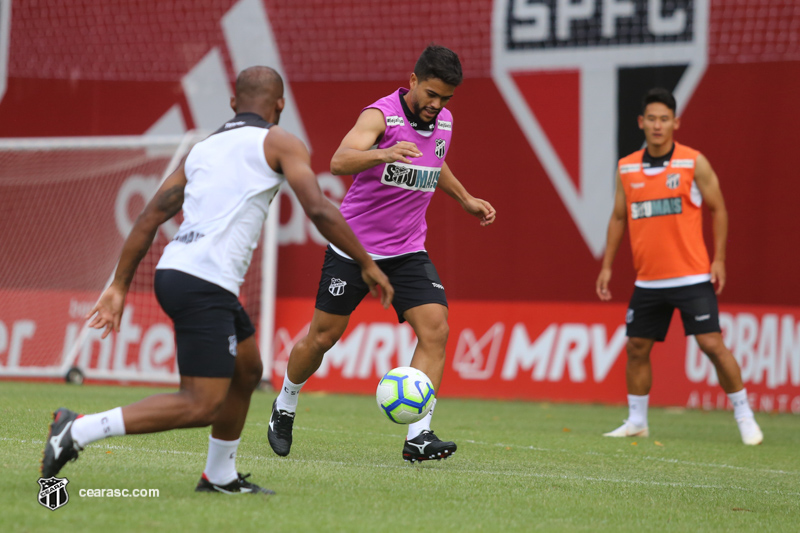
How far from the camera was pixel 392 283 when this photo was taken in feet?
20.0

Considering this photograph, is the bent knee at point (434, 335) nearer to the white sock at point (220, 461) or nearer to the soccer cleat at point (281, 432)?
the soccer cleat at point (281, 432)

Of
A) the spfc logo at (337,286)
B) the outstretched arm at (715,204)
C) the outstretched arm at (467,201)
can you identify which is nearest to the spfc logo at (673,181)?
the outstretched arm at (715,204)

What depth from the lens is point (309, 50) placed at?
13.1 metres

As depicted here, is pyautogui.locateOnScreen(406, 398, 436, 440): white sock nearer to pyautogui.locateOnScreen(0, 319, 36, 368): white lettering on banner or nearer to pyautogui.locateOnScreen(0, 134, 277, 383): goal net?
pyautogui.locateOnScreen(0, 134, 277, 383): goal net

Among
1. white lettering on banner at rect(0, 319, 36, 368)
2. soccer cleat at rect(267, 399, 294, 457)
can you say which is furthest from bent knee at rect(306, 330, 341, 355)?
white lettering on banner at rect(0, 319, 36, 368)

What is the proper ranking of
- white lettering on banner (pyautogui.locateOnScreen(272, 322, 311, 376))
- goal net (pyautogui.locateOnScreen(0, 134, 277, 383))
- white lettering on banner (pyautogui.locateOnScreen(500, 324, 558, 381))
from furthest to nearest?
1. goal net (pyautogui.locateOnScreen(0, 134, 277, 383))
2. white lettering on banner (pyautogui.locateOnScreen(272, 322, 311, 376))
3. white lettering on banner (pyautogui.locateOnScreen(500, 324, 558, 381))

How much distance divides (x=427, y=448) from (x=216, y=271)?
1.99m

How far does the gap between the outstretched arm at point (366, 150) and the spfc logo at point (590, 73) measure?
6.44m

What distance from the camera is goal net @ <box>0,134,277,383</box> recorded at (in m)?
Answer: 12.5

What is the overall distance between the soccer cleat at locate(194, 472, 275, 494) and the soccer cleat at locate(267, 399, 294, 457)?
52.8 inches

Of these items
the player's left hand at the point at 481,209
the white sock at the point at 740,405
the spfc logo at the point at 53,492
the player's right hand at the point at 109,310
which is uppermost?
the player's left hand at the point at 481,209

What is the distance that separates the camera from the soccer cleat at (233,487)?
4.35 metres

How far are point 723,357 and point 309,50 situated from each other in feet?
24.2

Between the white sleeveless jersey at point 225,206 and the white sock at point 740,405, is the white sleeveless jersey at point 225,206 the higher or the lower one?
the higher one
